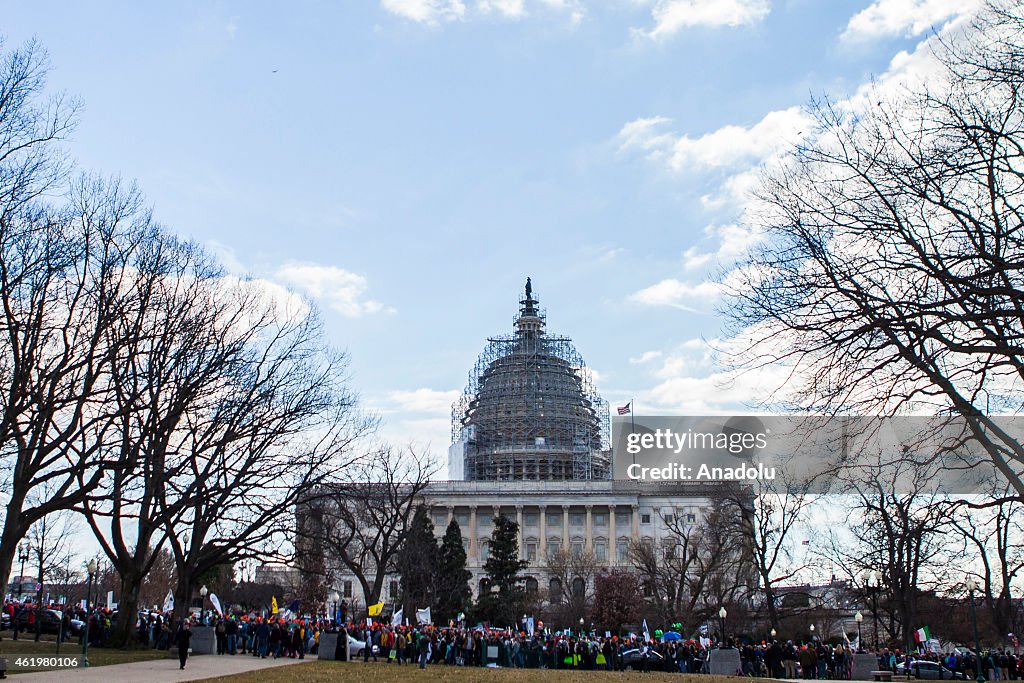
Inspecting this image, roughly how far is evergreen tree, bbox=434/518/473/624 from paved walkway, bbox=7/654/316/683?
36863 mm

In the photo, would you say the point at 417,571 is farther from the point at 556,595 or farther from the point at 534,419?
the point at 534,419

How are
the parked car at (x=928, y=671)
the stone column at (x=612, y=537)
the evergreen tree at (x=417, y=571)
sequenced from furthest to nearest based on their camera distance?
the stone column at (x=612, y=537) < the evergreen tree at (x=417, y=571) < the parked car at (x=928, y=671)

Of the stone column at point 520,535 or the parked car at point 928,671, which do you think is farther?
the stone column at point 520,535

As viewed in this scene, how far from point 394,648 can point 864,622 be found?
77.0 m

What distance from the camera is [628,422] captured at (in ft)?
383

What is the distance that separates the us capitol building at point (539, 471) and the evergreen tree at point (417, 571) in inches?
1729

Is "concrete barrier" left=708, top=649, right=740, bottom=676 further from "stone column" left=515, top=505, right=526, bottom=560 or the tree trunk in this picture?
"stone column" left=515, top=505, right=526, bottom=560

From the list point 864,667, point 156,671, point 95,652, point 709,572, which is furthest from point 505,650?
point 709,572

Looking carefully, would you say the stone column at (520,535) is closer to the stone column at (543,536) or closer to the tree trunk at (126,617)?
the stone column at (543,536)

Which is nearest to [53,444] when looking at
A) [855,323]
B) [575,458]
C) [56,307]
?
[56,307]

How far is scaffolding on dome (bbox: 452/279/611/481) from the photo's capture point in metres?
130

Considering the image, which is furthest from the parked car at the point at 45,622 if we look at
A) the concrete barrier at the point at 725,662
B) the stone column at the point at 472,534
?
the stone column at the point at 472,534

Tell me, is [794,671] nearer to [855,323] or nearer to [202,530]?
[202,530]

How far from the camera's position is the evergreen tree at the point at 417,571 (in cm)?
6247
